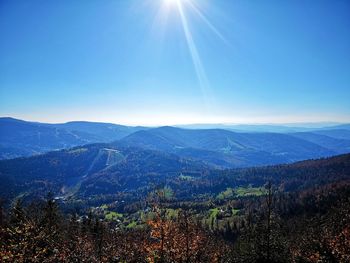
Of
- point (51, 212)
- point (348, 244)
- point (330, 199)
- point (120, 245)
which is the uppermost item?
point (348, 244)

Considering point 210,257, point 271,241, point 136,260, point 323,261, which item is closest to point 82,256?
point 136,260

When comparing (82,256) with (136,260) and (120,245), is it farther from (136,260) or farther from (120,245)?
(120,245)

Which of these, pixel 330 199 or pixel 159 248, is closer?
pixel 159 248

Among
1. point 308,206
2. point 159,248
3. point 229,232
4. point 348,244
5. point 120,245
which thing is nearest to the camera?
point 348,244

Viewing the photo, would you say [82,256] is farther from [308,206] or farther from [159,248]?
[308,206]

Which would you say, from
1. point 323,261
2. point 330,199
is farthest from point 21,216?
point 330,199

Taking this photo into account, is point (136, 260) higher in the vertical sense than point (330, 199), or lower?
higher

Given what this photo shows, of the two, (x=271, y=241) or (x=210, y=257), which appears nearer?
(x=271, y=241)

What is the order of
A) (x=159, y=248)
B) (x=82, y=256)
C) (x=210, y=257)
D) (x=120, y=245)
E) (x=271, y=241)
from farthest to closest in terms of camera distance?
1. (x=120, y=245)
2. (x=210, y=257)
3. (x=82, y=256)
4. (x=271, y=241)
5. (x=159, y=248)

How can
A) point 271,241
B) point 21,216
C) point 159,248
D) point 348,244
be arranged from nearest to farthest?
1. point 348,244
2. point 159,248
3. point 271,241
4. point 21,216
